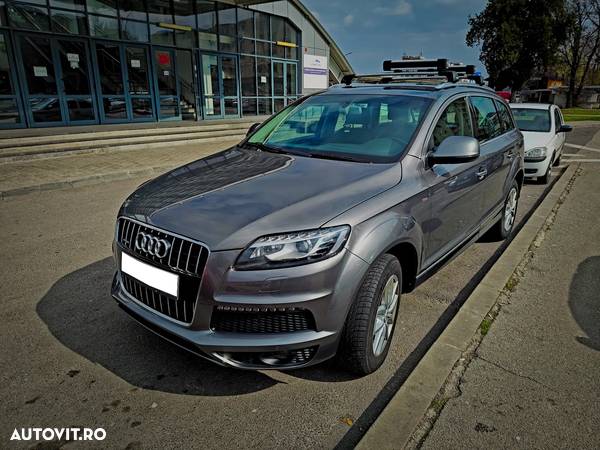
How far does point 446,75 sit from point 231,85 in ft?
50.3

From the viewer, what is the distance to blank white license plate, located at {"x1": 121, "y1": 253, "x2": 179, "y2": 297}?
2.23 meters

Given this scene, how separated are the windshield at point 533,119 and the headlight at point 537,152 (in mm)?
981

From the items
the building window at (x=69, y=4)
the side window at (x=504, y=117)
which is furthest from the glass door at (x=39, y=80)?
the side window at (x=504, y=117)

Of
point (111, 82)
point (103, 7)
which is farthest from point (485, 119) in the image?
point (103, 7)

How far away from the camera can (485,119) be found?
4.21 m

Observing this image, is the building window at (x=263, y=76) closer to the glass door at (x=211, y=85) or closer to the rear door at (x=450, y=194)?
the glass door at (x=211, y=85)

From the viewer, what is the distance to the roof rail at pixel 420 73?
4223mm

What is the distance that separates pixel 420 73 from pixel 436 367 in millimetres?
3168

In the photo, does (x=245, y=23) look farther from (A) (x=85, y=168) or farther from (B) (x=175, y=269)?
(B) (x=175, y=269)

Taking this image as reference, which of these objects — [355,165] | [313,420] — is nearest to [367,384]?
[313,420]

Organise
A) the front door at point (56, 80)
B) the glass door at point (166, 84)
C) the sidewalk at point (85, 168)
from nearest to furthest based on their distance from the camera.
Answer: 1. the sidewalk at point (85, 168)
2. the front door at point (56, 80)
3. the glass door at point (166, 84)

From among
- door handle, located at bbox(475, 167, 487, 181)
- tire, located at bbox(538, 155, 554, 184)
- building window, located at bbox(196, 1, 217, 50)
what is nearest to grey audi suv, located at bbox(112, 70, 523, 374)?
door handle, located at bbox(475, 167, 487, 181)

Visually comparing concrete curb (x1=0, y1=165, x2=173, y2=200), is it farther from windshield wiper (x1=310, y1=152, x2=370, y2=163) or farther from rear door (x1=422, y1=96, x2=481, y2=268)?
rear door (x1=422, y1=96, x2=481, y2=268)

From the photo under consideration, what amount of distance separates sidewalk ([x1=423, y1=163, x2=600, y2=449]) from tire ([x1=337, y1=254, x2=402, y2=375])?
497mm
